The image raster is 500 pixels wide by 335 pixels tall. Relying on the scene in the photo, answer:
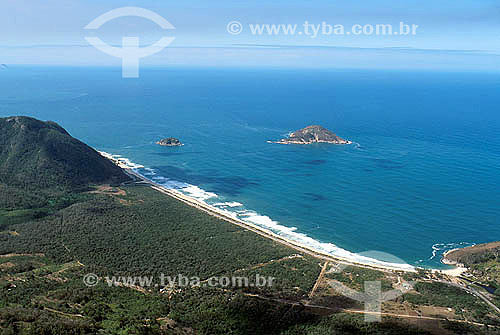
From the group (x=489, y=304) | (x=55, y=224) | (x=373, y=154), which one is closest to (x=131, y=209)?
(x=55, y=224)

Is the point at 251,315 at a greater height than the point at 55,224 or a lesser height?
lesser

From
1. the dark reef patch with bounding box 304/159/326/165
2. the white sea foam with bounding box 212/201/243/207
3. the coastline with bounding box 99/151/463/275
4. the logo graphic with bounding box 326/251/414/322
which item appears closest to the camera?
the logo graphic with bounding box 326/251/414/322

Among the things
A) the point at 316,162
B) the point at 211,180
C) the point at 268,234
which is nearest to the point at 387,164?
the point at 316,162

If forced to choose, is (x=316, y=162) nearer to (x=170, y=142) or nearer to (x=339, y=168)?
(x=339, y=168)

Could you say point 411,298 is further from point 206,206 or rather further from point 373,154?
point 373,154

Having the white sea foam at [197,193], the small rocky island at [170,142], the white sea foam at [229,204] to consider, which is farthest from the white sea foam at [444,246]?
the small rocky island at [170,142]

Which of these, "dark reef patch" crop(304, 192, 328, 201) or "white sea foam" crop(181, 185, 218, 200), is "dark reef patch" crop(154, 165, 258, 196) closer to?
"white sea foam" crop(181, 185, 218, 200)

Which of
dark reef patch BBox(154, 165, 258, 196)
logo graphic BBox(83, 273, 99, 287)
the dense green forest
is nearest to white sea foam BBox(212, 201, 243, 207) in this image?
dark reef patch BBox(154, 165, 258, 196)
